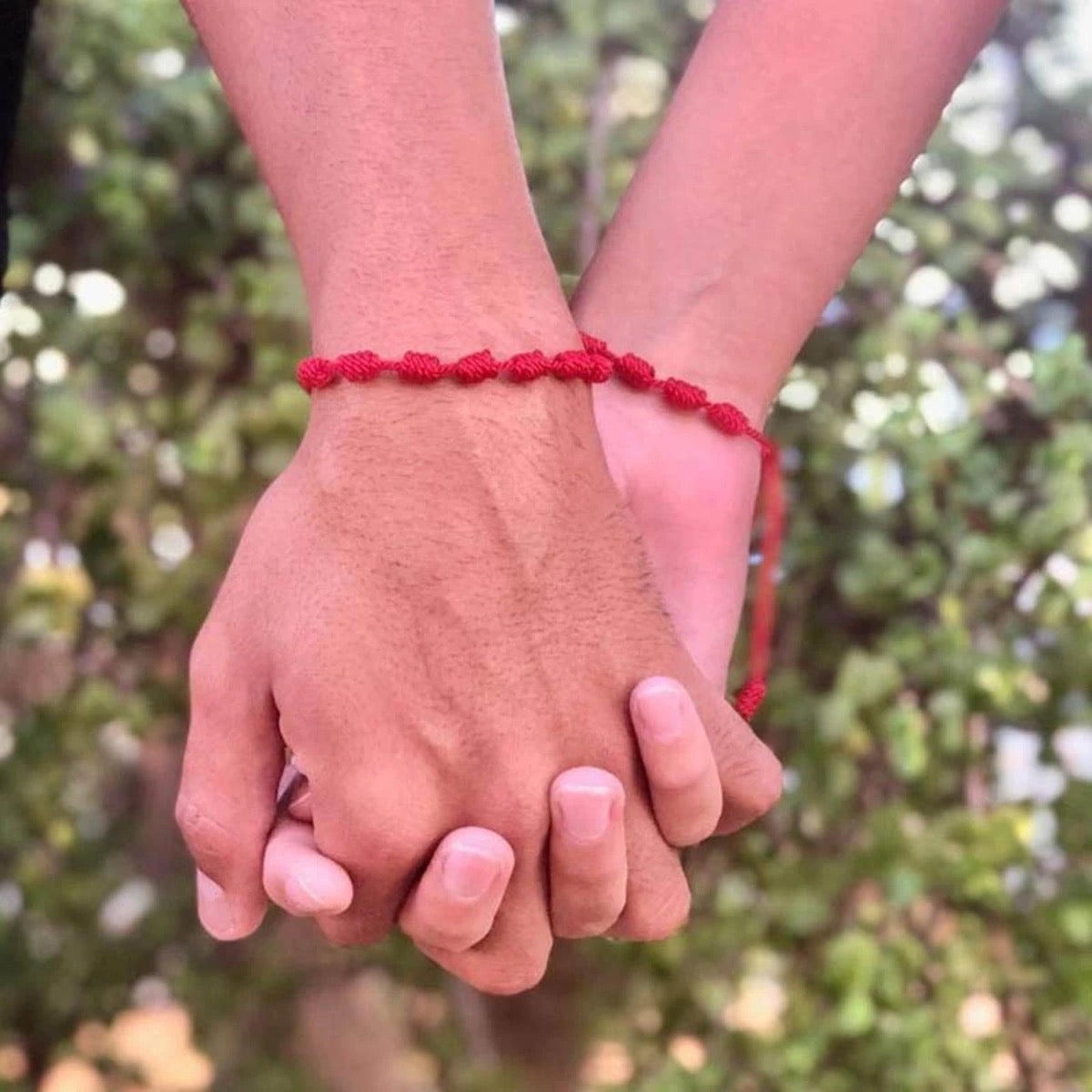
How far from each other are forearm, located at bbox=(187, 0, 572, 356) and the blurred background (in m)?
0.69

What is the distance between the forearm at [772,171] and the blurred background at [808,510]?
1.79ft

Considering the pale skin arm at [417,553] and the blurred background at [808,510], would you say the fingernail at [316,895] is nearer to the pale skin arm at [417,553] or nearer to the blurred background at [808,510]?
the pale skin arm at [417,553]

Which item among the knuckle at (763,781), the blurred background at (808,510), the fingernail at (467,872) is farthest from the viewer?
the blurred background at (808,510)

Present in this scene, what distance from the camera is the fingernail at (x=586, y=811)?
666 millimetres

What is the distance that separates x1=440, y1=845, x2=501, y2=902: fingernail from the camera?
66cm

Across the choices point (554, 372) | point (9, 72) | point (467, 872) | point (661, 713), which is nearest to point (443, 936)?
point (467, 872)

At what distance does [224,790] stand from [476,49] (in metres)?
0.41

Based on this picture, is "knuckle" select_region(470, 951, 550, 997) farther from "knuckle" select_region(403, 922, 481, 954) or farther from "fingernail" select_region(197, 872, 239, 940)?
"fingernail" select_region(197, 872, 239, 940)

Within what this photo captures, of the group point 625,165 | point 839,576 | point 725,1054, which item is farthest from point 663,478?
point 725,1054

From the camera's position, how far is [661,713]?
680 mm

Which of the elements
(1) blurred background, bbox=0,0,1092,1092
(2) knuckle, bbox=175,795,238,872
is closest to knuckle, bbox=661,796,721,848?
(2) knuckle, bbox=175,795,238,872

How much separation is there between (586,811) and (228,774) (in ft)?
0.62

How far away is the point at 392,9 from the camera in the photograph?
70 centimetres

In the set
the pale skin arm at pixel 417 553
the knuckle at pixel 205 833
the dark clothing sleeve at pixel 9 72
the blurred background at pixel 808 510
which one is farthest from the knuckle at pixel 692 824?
the blurred background at pixel 808 510
